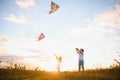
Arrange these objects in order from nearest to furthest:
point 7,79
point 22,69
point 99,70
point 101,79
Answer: point 101,79 < point 7,79 < point 99,70 < point 22,69

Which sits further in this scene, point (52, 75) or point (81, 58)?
point (81, 58)

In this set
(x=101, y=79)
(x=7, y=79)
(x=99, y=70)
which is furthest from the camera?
(x=99, y=70)

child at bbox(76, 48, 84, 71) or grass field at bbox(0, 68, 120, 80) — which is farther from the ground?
child at bbox(76, 48, 84, 71)

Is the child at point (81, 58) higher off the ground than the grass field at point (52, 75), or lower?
higher

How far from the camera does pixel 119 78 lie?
15734 millimetres

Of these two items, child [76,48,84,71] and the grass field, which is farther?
child [76,48,84,71]

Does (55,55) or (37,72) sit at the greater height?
(55,55)

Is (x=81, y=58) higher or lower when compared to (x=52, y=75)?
higher

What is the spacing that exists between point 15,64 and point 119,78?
11.7 metres

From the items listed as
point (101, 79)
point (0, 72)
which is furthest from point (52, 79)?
point (0, 72)

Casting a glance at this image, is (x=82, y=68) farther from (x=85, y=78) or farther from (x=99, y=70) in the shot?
(x=85, y=78)

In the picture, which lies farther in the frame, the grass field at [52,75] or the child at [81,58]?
the child at [81,58]

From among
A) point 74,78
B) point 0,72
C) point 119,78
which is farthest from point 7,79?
point 119,78

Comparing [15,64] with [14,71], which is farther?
[15,64]
